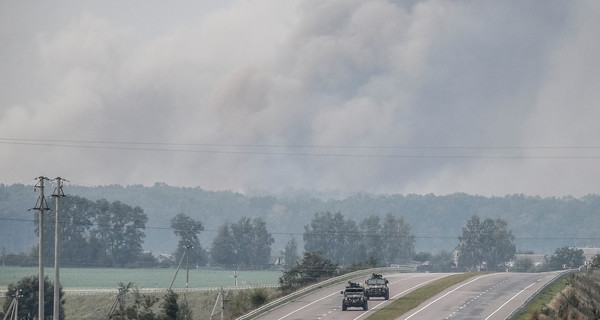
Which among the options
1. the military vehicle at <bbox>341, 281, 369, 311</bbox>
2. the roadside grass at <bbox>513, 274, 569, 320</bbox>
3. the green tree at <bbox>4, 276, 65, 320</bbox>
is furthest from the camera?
the green tree at <bbox>4, 276, 65, 320</bbox>

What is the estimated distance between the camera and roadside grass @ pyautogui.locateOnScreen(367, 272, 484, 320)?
9694cm

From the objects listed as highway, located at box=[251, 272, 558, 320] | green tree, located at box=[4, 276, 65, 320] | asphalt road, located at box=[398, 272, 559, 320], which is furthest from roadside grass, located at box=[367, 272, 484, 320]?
green tree, located at box=[4, 276, 65, 320]

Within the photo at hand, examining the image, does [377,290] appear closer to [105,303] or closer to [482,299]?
[482,299]

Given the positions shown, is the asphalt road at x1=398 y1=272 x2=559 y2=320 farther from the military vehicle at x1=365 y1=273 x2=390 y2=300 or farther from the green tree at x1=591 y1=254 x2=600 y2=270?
the green tree at x1=591 y1=254 x2=600 y2=270

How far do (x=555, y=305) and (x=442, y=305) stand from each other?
1140cm

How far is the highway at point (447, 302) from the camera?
9619 centimetres

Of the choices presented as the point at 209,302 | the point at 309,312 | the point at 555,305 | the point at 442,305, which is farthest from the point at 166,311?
the point at 209,302

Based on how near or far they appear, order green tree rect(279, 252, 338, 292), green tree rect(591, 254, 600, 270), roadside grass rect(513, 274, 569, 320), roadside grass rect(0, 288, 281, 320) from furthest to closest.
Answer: green tree rect(591, 254, 600, 270), roadside grass rect(0, 288, 281, 320), green tree rect(279, 252, 338, 292), roadside grass rect(513, 274, 569, 320)

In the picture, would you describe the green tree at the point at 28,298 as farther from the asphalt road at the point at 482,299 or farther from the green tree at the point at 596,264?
the green tree at the point at 596,264

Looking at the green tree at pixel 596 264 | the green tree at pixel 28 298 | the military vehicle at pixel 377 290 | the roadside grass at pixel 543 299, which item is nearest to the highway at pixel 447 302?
the military vehicle at pixel 377 290

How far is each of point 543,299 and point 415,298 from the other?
13.6 meters

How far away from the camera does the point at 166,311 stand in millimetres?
91250

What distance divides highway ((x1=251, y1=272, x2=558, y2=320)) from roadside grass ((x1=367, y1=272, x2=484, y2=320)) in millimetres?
927

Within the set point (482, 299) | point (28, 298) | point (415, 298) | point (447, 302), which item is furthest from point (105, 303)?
point (482, 299)
